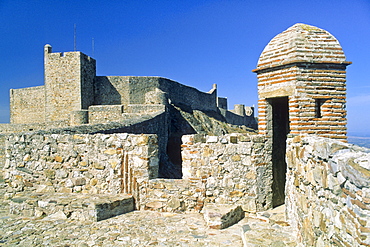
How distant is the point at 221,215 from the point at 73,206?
8.39ft

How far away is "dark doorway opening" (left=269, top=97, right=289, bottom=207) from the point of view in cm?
575

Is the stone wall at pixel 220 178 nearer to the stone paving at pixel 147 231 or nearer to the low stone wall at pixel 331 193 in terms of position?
the stone paving at pixel 147 231

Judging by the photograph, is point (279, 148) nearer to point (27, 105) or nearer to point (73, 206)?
point (73, 206)

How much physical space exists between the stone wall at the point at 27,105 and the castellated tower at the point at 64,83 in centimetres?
289

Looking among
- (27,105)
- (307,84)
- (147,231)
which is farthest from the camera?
(27,105)

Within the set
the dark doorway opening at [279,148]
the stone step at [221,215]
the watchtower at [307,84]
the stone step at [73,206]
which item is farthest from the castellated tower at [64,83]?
the stone step at [221,215]

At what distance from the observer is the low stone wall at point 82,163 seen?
5539 millimetres

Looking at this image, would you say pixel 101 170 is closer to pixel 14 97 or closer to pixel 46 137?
pixel 46 137

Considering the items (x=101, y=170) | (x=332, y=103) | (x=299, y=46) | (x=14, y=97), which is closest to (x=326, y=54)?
(x=299, y=46)

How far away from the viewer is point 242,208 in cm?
520

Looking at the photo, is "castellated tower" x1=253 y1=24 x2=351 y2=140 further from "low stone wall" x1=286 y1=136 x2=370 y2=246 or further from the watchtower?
A: "low stone wall" x1=286 y1=136 x2=370 y2=246

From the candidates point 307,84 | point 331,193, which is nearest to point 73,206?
point 331,193

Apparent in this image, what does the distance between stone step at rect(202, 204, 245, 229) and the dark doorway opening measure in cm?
92

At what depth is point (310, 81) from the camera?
5.74m
